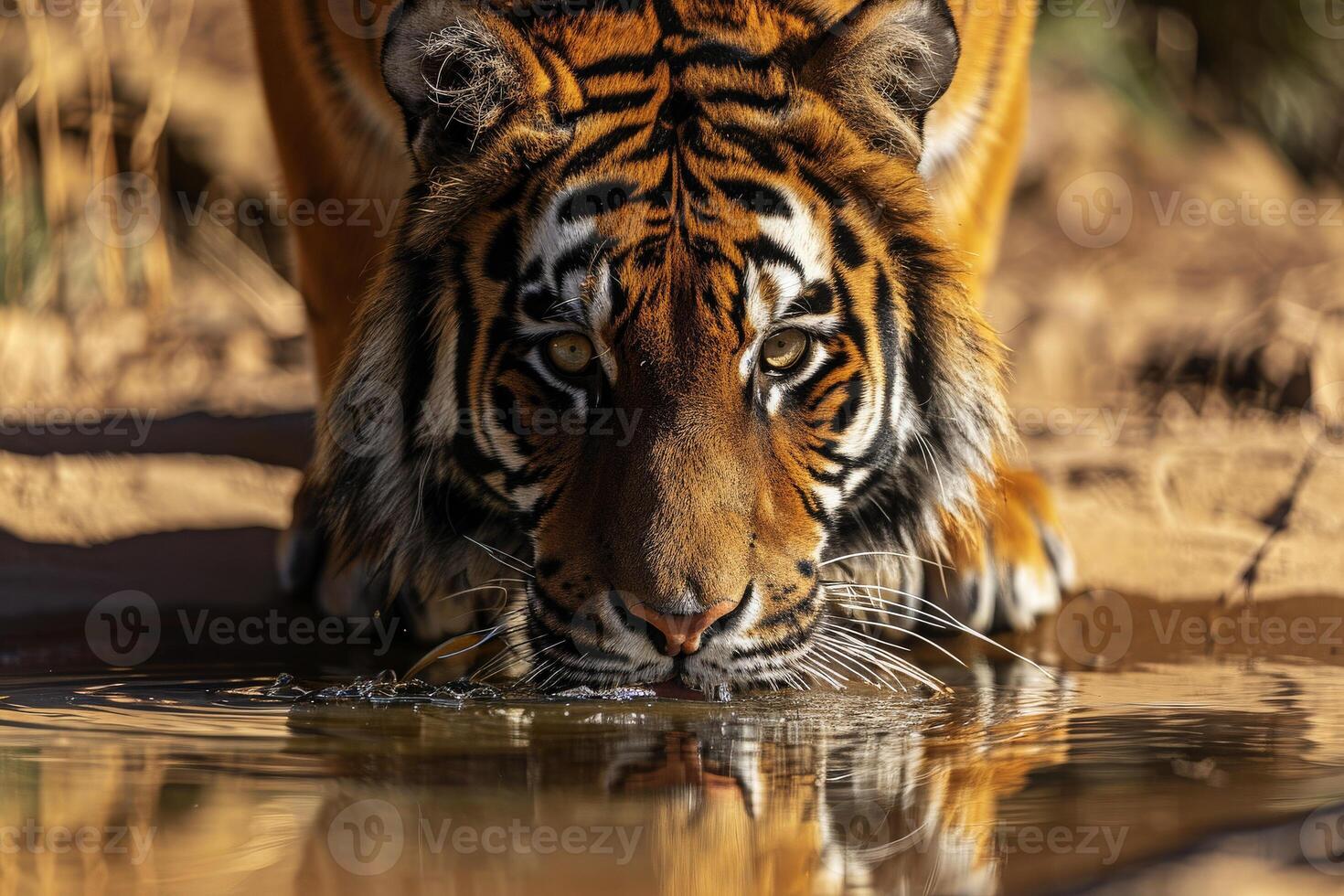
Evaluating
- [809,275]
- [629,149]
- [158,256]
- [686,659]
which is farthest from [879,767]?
[158,256]

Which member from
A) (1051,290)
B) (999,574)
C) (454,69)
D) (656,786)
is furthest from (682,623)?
(1051,290)

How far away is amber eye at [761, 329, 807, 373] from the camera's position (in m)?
2.60

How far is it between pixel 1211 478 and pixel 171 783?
9.28 ft

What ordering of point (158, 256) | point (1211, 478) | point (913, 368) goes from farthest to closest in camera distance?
point (158, 256), point (1211, 478), point (913, 368)

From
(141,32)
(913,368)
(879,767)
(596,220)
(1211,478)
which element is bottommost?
(879,767)

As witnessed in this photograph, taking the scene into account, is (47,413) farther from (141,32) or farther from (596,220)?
(596,220)

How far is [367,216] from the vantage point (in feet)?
11.6

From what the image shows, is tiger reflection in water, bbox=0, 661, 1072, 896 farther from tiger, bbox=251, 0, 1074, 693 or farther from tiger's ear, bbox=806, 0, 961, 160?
tiger's ear, bbox=806, 0, 961, 160

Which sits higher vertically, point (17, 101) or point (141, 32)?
point (141, 32)

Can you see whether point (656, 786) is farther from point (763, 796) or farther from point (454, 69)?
point (454, 69)

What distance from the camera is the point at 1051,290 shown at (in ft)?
20.1

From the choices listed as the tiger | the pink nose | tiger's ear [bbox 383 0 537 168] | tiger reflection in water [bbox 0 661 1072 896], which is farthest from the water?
tiger's ear [bbox 383 0 537 168]

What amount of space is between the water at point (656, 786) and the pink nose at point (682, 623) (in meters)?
0.13

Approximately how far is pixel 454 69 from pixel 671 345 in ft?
2.23
